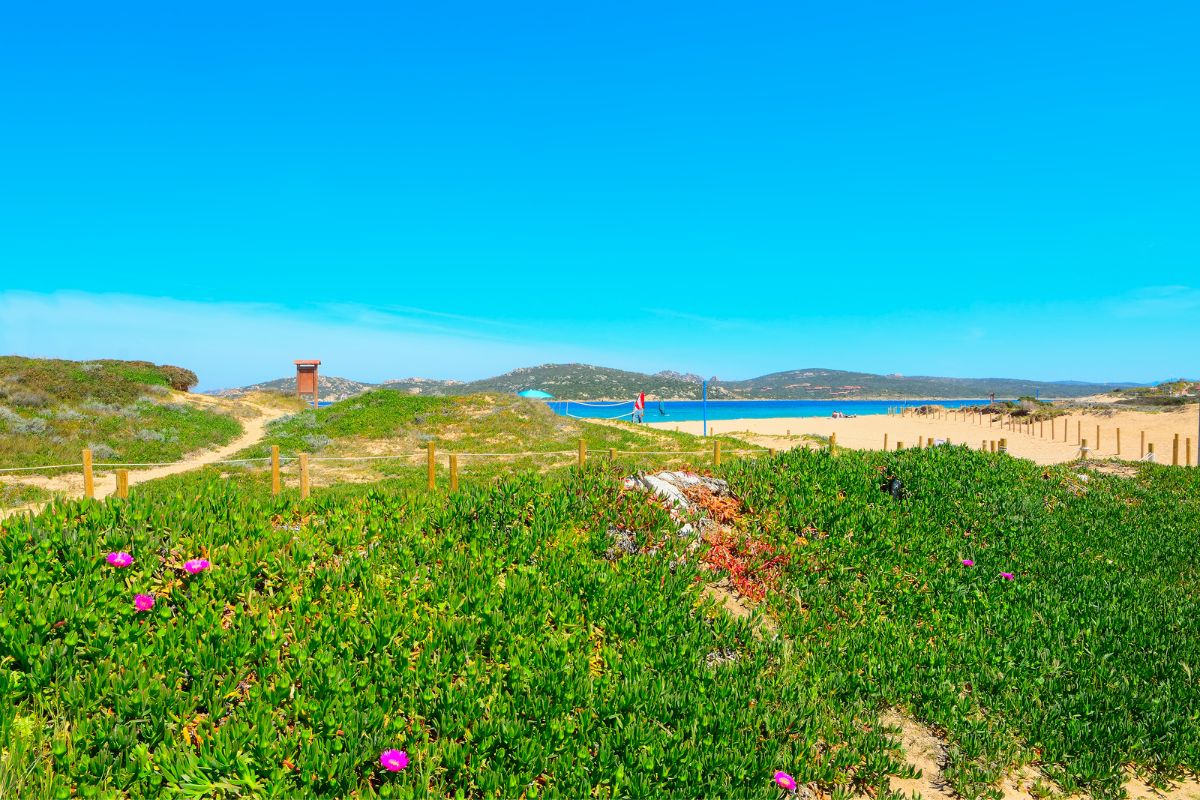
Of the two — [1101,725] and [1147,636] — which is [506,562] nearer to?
[1101,725]

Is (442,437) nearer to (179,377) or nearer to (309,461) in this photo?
(309,461)

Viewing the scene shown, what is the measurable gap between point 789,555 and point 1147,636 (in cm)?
369

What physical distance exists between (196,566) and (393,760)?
8.96 ft

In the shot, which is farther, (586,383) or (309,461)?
(586,383)

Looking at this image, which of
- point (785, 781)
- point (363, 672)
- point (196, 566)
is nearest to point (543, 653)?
point (363, 672)

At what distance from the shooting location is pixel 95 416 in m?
24.8

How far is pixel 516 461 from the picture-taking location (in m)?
21.6

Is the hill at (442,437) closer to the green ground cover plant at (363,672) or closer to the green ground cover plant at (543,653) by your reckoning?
the green ground cover plant at (543,653)

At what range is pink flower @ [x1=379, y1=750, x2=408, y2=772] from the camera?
320 centimetres

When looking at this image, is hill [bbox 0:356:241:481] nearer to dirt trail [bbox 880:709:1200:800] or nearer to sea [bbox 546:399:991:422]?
dirt trail [bbox 880:709:1200:800]

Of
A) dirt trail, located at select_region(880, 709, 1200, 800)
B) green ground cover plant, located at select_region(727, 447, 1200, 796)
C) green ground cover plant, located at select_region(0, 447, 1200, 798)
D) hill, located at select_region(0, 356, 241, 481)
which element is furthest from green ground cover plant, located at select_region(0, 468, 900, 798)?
hill, located at select_region(0, 356, 241, 481)

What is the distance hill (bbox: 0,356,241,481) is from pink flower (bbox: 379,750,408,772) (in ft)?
68.4

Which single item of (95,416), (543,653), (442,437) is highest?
(95,416)

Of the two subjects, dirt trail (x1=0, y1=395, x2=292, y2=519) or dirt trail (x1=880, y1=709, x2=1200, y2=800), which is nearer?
dirt trail (x1=880, y1=709, x2=1200, y2=800)
